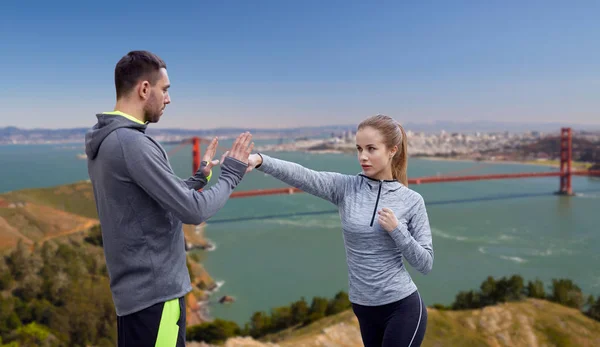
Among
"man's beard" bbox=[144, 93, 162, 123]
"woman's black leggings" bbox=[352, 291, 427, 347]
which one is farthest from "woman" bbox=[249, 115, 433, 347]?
Answer: "man's beard" bbox=[144, 93, 162, 123]

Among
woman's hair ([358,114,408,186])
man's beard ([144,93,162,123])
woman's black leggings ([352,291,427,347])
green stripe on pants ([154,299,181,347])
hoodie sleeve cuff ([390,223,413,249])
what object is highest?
man's beard ([144,93,162,123])

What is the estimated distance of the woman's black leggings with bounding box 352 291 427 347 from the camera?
93 centimetres

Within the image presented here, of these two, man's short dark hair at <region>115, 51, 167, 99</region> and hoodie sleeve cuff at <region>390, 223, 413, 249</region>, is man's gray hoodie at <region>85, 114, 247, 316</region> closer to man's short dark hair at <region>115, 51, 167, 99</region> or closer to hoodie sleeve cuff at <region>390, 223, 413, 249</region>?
man's short dark hair at <region>115, 51, 167, 99</region>

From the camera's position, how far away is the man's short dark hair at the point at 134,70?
76 cm

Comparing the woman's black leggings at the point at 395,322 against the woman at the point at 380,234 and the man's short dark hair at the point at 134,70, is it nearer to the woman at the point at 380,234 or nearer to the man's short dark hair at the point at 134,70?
the woman at the point at 380,234

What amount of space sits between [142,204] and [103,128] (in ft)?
0.43

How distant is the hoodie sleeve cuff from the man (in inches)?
12.2

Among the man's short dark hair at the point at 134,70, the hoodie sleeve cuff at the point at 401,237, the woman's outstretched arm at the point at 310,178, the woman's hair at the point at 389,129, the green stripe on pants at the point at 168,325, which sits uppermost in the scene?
the man's short dark hair at the point at 134,70

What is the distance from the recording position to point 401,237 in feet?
2.91

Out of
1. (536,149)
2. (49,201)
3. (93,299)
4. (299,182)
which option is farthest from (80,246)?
(536,149)

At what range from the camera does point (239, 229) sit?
19.0 meters

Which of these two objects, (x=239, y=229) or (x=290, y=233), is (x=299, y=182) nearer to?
(x=290, y=233)

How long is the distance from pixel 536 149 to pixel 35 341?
3866cm

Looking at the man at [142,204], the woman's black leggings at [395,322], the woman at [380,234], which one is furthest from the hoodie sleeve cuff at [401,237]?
the man at [142,204]
